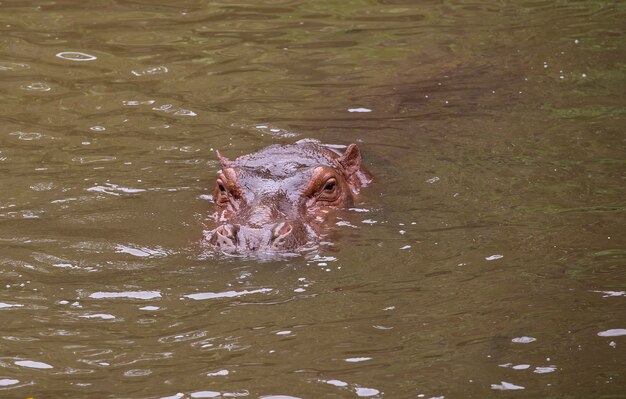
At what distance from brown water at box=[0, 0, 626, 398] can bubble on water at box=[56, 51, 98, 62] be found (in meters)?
0.04

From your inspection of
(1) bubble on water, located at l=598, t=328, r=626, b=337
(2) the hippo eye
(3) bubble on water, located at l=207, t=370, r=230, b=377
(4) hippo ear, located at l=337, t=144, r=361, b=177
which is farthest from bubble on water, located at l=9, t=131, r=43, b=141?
(1) bubble on water, located at l=598, t=328, r=626, b=337

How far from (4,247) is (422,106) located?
458 cm

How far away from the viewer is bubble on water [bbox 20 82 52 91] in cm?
1132

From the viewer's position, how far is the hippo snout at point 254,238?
7.35m

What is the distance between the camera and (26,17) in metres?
13.5

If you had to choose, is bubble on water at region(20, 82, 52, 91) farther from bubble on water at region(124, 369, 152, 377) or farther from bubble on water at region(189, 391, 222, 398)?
bubble on water at region(189, 391, 222, 398)

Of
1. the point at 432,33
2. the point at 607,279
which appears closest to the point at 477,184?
the point at 607,279

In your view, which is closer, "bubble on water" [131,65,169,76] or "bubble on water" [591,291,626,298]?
"bubble on water" [591,291,626,298]

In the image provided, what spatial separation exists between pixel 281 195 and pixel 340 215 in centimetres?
57

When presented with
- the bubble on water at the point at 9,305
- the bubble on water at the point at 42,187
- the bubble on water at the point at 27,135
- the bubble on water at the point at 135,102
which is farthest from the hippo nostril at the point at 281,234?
the bubble on water at the point at 135,102

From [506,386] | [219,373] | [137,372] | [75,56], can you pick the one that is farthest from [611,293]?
[75,56]

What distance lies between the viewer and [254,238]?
739cm

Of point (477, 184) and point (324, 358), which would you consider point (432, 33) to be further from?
point (324, 358)

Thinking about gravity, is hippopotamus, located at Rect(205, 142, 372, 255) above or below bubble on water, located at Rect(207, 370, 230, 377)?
above
